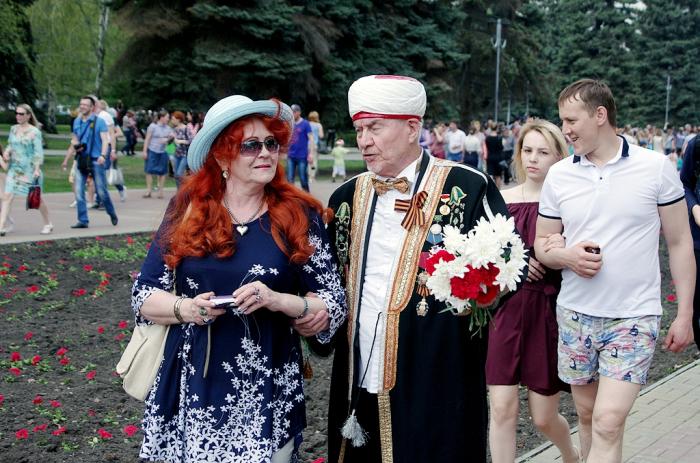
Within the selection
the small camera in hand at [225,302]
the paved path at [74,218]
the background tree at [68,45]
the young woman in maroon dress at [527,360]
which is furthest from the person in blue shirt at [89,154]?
the background tree at [68,45]

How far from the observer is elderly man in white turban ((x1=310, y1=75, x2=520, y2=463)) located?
3.58 m

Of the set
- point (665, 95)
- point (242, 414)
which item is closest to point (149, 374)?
point (242, 414)

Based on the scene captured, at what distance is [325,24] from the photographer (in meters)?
29.5

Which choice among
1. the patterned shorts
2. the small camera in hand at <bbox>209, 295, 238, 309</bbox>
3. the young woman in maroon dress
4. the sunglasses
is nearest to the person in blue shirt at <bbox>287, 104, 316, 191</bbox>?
the young woman in maroon dress

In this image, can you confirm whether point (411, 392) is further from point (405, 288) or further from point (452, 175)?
point (452, 175)

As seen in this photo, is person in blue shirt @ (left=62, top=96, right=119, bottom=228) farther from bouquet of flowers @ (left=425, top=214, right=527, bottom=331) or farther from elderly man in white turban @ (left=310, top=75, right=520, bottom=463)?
bouquet of flowers @ (left=425, top=214, right=527, bottom=331)

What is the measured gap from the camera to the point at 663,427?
20.1 feet

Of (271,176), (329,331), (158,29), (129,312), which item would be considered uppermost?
(158,29)

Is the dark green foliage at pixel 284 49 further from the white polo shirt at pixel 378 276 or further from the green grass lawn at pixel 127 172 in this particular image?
the white polo shirt at pixel 378 276

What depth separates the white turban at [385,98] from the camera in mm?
3607

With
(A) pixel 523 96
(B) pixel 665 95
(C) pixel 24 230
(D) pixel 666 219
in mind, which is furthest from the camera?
(B) pixel 665 95

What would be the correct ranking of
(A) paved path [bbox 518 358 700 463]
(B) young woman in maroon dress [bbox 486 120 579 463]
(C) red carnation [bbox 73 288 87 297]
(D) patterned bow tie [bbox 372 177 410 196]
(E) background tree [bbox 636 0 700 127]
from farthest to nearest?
1. (E) background tree [bbox 636 0 700 127]
2. (C) red carnation [bbox 73 288 87 297]
3. (A) paved path [bbox 518 358 700 463]
4. (B) young woman in maroon dress [bbox 486 120 579 463]
5. (D) patterned bow tie [bbox 372 177 410 196]

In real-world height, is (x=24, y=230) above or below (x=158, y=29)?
below

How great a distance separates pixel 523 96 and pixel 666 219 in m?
54.5
